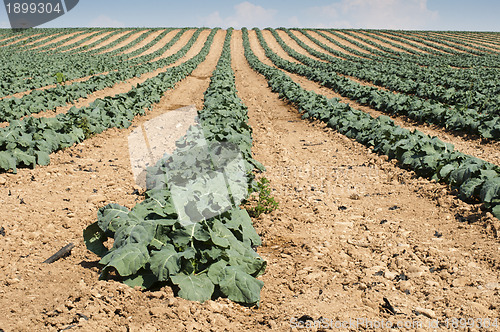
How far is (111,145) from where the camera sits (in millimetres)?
9594

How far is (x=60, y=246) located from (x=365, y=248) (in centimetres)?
414

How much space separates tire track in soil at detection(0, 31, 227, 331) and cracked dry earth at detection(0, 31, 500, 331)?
0.05 ft

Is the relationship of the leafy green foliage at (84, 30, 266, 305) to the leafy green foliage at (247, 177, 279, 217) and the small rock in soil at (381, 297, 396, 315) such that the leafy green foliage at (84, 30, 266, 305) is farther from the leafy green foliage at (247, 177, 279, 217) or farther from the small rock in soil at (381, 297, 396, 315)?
the small rock in soil at (381, 297, 396, 315)

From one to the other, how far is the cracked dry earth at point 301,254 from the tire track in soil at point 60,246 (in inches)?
0.6

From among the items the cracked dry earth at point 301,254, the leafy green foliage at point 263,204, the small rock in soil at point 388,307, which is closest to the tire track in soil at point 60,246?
the cracked dry earth at point 301,254

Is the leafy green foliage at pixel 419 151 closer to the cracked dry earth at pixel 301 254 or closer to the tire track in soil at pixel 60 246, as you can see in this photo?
the cracked dry earth at pixel 301 254

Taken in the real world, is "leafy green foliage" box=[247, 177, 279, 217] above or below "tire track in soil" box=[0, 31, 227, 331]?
below

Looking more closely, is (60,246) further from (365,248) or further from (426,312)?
(426,312)

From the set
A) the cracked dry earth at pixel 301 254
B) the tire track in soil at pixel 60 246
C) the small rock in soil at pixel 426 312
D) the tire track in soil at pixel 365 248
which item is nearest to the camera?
the tire track in soil at pixel 60 246

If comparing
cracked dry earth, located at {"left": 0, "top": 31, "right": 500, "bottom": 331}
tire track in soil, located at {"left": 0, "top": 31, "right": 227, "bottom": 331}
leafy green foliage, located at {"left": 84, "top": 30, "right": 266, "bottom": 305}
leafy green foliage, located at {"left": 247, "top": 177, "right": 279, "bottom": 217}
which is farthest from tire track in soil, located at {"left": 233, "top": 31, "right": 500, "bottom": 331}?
tire track in soil, located at {"left": 0, "top": 31, "right": 227, "bottom": 331}

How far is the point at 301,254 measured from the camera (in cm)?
476

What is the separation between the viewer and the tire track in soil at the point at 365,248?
3.67m

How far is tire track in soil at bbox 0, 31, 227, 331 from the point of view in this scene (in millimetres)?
3123

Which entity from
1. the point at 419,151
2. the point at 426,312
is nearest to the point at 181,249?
the point at 426,312
